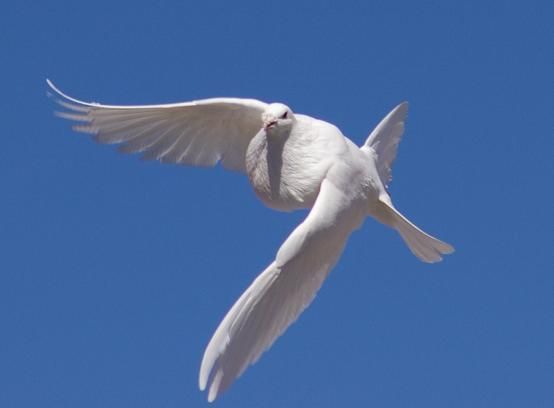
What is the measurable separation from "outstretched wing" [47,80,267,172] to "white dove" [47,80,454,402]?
0.4 inches

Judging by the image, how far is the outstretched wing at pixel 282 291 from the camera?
14547mm

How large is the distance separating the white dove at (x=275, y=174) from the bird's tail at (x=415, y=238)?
0.01 metres

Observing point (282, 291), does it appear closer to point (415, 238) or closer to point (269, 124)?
point (269, 124)

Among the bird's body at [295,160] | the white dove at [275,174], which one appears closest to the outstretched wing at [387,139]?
the white dove at [275,174]

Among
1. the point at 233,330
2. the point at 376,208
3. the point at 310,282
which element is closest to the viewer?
the point at 233,330

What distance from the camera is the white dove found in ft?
48.9

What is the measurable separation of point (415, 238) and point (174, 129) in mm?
2815

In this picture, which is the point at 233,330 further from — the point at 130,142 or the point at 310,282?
the point at 130,142

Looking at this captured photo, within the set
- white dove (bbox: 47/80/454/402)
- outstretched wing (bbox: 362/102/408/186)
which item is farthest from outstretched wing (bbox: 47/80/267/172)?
outstretched wing (bbox: 362/102/408/186)

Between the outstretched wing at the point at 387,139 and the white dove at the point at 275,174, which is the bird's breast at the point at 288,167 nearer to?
the white dove at the point at 275,174

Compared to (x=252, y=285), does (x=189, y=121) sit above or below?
above

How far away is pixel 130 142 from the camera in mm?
17594

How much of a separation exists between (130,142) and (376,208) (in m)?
2.79

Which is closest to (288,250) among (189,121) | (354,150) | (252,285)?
(252,285)
